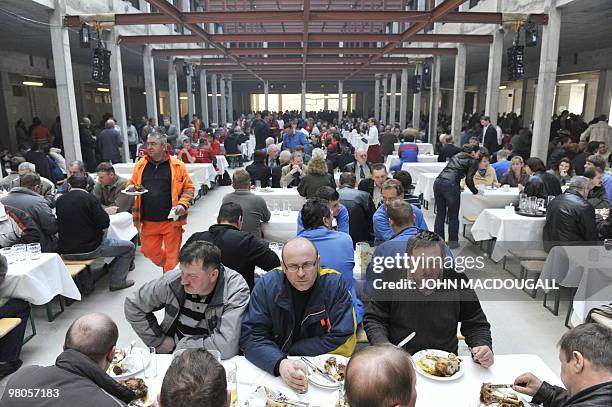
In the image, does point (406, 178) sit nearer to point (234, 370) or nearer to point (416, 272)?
point (416, 272)

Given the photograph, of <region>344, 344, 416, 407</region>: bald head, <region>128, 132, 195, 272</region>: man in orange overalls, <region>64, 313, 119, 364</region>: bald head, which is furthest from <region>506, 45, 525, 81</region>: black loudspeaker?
<region>64, 313, 119, 364</region>: bald head

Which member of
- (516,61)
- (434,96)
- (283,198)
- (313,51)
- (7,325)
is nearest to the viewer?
(7,325)

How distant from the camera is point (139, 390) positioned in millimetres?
2057

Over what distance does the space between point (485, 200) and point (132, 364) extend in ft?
18.6

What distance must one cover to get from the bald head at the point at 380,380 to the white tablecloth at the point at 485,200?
5656 mm

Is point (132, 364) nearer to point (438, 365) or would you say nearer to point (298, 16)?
point (438, 365)

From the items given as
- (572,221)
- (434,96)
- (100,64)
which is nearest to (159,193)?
(572,221)

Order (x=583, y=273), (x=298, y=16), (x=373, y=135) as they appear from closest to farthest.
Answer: (x=583, y=273) < (x=298, y=16) < (x=373, y=135)

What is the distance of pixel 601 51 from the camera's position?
14.7 metres

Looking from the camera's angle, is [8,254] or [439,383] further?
[8,254]

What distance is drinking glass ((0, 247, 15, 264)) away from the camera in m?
4.11

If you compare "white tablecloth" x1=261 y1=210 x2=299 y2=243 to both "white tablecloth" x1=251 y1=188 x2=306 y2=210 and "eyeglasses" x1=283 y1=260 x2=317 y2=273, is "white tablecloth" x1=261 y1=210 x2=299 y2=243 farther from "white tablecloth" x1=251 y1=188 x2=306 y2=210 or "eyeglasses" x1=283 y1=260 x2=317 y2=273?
"eyeglasses" x1=283 y1=260 x2=317 y2=273

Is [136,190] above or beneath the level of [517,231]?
above

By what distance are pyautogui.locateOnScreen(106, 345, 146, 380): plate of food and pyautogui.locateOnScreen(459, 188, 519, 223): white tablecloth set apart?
18.3 ft
